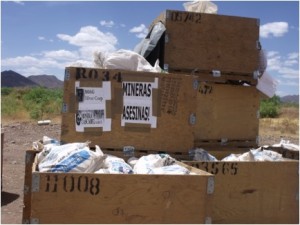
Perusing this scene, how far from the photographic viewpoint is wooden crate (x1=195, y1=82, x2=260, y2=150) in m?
5.18

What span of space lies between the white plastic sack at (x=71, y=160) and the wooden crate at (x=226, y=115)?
2156mm

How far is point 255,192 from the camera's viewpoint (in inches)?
146

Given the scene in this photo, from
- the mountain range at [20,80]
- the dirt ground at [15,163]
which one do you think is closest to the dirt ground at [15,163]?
the dirt ground at [15,163]

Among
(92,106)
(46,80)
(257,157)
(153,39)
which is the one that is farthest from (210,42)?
(46,80)

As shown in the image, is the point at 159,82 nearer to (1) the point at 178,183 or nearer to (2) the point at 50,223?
(1) the point at 178,183

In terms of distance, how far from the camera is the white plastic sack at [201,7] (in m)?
5.14

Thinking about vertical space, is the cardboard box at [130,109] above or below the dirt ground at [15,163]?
above

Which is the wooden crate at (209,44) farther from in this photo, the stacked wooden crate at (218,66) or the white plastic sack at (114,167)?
the white plastic sack at (114,167)

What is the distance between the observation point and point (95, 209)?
2.79 m

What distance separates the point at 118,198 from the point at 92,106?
1.31m

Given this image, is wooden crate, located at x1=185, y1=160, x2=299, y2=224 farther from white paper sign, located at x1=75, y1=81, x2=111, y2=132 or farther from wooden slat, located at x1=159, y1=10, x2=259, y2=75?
wooden slat, located at x1=159, y1=10, x2=259, y2=75

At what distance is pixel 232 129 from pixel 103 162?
7.88 feet

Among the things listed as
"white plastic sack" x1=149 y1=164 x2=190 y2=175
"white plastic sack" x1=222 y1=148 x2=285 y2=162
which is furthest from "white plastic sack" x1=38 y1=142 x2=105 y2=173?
"white plastic sack" x1=222 y1=148 x2=285 y2=162

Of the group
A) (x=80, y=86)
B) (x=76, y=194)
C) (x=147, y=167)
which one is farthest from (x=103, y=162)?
(x=80, y=86)
